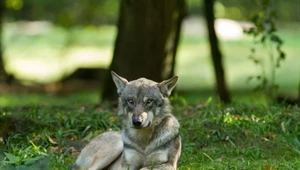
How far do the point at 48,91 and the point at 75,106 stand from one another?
10.9 m

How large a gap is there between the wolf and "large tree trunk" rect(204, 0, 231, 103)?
697 centimetres

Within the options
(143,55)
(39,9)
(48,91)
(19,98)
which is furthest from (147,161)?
(39,9)

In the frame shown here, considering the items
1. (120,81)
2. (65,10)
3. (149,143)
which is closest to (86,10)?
(65,10)

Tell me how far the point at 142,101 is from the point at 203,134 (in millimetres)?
2320

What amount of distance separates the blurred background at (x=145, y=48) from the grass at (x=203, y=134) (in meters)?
2.11

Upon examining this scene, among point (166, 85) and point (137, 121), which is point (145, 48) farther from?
point (137, 121)

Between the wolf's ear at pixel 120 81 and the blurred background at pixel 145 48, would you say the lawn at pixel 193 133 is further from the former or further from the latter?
the blurred background at pixel 145 48

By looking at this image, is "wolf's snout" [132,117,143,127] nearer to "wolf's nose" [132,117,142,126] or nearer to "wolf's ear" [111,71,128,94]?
"wolf's nose" [132,117,142,126]

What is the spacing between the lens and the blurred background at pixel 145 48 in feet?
41.1

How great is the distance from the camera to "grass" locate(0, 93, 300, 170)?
330 inches

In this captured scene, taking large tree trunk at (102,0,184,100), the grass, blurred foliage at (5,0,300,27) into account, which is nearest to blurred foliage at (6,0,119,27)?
blurred foliage at (5,0,300,27)

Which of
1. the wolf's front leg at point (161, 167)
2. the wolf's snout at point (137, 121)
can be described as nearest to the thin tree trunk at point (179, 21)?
the wolf's front leg at point (161, 167)

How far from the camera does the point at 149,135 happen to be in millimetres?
7418

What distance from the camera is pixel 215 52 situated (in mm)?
14562
